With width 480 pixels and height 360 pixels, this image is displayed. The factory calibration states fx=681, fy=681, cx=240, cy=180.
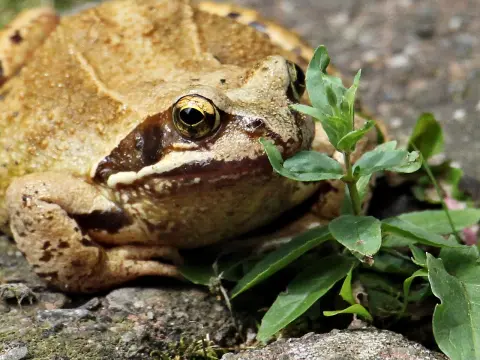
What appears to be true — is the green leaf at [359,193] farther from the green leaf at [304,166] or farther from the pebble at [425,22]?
the pebble at [425,22]

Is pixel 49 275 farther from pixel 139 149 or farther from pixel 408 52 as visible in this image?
pixel 408 52

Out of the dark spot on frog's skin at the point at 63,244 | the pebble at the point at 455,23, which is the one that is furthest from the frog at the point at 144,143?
the pebble at the point at 455,23

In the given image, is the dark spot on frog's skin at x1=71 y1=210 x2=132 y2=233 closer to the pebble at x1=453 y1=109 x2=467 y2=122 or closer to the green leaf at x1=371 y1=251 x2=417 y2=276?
the green leaf at x1=371 y1=251 x2=417 y2=276

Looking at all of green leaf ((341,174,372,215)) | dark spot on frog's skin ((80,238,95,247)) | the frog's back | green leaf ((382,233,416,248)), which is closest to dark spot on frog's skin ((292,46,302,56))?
the frog's back

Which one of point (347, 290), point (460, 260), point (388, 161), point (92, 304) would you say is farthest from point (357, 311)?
point (92, 304)

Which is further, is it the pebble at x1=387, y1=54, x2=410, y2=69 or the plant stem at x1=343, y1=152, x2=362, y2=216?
the pebble at x1=387, y1=54, x2=410, y2=69

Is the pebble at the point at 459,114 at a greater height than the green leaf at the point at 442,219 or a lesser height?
lesser

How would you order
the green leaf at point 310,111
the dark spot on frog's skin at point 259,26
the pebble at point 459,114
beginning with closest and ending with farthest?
the green leaf at point 310,111, the dark spot on frog's skin at point 259,26, the pebble at point 459,114
